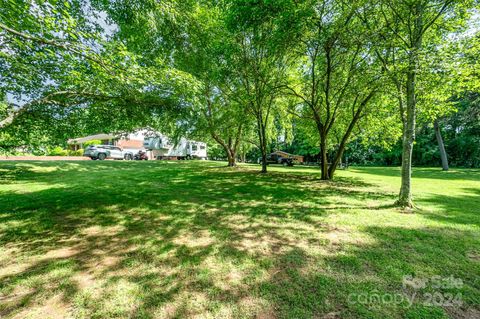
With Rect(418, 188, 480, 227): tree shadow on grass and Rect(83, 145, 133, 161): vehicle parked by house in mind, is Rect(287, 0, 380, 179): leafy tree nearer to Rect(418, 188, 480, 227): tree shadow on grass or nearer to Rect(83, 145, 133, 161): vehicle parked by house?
Rect(418, 188, 480, 227): tree shadow on grass

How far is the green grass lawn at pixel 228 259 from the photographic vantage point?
2156 millimetres

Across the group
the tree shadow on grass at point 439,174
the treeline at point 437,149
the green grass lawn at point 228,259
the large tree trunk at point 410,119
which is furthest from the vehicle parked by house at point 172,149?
the large tree trunk at point 410,119

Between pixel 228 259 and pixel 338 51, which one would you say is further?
→ pixel 338 51

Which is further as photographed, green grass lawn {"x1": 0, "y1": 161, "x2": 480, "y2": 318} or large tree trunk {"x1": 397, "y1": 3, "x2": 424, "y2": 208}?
large tree trunk {"x1": 397, "y1": 3, "x2": 424, "y2": 208}

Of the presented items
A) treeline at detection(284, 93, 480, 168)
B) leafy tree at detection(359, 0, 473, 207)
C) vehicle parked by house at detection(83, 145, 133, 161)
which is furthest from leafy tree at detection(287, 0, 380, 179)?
vehicle parked by house at detection(83, 145, 133, 161)

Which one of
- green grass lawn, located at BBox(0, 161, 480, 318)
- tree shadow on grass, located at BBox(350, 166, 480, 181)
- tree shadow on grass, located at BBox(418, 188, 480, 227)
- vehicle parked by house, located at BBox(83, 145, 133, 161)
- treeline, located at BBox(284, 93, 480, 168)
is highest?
treeline, located at BBox(284, 93, 480, 168)

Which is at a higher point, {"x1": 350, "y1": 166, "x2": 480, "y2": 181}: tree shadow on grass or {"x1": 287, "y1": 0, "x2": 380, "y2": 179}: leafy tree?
{"x1": 287, "y1": 0, "x2": 380, "y2": 179}: leafy tree

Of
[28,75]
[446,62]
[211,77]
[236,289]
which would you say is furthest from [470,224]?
[28,75]

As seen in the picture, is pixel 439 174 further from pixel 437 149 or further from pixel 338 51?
pixel 437 149

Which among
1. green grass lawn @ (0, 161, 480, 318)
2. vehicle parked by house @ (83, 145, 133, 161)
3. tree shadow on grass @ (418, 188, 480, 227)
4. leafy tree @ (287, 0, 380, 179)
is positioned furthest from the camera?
vehicle parked by house @ (83, 145, 133, 161)

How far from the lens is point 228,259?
9.99 feet

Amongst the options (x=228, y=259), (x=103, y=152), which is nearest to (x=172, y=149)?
(x=103, y=152)

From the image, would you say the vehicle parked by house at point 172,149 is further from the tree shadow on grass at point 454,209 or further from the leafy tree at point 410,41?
the tree shadow on grass at point 454,209

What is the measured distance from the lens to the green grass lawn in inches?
84.9
